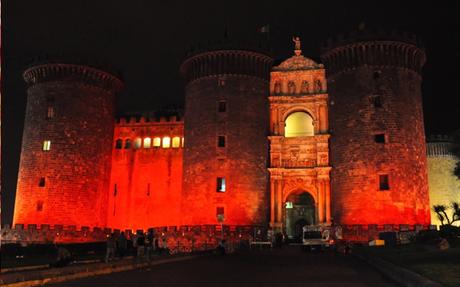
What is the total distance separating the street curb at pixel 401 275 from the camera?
1181 cm

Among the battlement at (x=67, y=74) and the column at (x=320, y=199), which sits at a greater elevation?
the battlement at (x=67, y=74)

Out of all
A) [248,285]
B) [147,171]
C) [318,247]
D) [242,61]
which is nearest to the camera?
[248,285]

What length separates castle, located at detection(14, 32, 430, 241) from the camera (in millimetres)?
41062

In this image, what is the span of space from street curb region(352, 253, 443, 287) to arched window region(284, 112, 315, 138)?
2851 cm

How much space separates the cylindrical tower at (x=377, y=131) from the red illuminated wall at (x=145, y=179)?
1640 cm

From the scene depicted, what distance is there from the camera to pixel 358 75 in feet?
140

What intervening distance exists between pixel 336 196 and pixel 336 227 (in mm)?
3074

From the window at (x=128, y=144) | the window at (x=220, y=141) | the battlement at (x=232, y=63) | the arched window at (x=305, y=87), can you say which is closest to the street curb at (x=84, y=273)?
the window at (x=220, y=141)

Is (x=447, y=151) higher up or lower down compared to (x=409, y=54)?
lower down

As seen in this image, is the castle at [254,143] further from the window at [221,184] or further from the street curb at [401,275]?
the street curb at [401,275]

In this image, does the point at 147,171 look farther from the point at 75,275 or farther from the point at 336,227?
the point at 75,275

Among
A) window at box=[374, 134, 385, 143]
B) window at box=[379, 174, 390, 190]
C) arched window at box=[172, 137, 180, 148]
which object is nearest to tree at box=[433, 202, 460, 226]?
window at box=[379, 174, 390, 190]

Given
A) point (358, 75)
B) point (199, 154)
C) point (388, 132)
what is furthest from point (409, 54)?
point (199, 154)

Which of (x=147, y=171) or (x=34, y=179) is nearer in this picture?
(x=34, y=179)
